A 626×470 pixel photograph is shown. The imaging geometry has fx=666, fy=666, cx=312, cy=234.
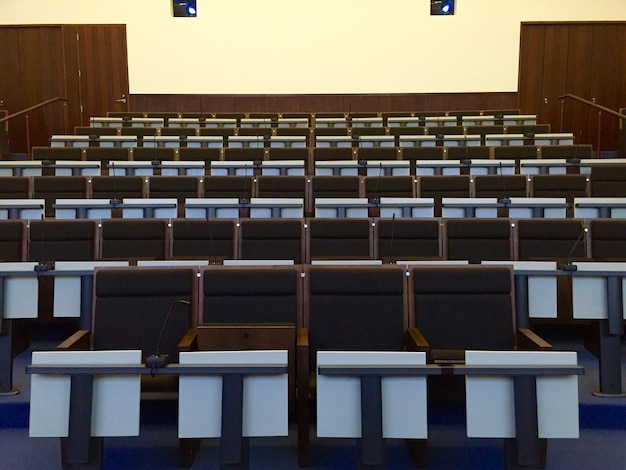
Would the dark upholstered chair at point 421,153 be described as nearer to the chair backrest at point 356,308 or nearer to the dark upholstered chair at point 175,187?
the dark upholstered chair at point 175,187

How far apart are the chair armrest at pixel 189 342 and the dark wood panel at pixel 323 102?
21.0ft

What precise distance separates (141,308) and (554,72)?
731cm

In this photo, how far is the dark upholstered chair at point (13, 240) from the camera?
2820 millimetres

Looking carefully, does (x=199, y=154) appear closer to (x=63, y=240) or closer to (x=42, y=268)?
(x=63, y=240)

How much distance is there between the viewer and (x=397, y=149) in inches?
188

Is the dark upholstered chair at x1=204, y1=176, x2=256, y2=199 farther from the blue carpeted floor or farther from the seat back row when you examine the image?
the blue carpeted floor

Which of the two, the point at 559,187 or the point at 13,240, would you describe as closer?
the point at 13,240

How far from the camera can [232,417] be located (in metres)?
1.48

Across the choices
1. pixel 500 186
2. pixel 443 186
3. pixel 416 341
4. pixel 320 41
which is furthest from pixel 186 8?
pixel 416 341

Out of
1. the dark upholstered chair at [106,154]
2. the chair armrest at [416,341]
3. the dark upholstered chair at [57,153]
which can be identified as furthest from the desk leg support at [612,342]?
the dark upholstered chair at [57,153]

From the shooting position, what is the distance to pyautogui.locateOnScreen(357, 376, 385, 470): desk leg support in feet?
4.83

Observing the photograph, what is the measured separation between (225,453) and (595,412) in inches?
46.6

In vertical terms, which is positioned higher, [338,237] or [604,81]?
[604,81]

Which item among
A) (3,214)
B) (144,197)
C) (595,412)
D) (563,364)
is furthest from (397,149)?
(563,364)
